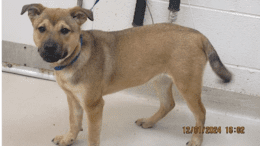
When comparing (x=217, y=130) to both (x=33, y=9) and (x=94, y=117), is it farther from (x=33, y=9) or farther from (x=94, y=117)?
(x=33, y=9)

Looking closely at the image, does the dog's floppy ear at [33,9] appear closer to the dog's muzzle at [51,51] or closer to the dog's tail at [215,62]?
the dog's muzzle at [51,51]

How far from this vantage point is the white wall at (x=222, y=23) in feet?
7.88

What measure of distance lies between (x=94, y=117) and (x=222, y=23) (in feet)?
5.01

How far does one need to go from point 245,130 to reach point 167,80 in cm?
91

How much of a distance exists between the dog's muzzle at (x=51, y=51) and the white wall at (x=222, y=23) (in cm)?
121

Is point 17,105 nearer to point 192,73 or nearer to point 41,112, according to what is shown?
point 41,112

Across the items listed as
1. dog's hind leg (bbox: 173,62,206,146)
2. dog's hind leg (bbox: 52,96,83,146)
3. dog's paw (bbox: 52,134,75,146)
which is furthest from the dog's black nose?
dog's hind leg (bbox: 173,62,206,146)

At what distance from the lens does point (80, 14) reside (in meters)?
1.63

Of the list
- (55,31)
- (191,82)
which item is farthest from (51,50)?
(191,82)

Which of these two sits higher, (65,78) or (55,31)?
(55,31)

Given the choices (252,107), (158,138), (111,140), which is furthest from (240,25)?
(111,140)

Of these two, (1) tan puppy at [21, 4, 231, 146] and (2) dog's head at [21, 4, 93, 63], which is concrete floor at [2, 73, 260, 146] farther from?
(2) dog's head at [21, 4, 93, 63]

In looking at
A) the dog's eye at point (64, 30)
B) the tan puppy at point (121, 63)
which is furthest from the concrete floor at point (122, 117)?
the dog's eye at point (64, 30)

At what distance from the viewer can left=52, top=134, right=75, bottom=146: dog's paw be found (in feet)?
6.36
